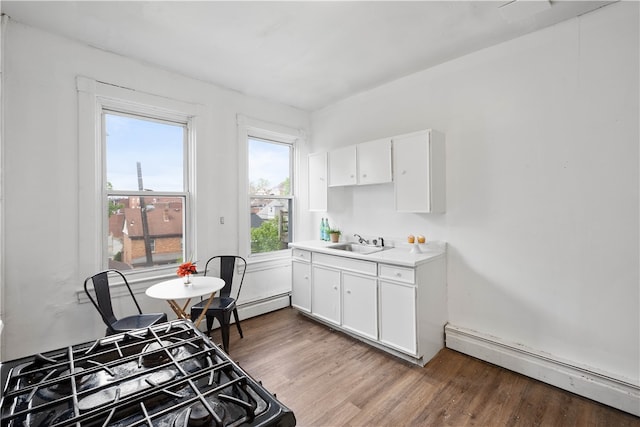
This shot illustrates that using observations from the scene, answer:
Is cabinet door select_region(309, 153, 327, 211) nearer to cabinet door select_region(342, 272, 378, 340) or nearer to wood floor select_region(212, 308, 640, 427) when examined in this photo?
cabinet door select_region(342, 272, 378, 340)

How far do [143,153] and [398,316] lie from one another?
9.77ft

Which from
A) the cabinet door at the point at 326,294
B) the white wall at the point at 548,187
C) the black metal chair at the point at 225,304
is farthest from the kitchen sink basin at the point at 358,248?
the black metal chair at the point at 225,304

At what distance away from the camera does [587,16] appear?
7.36 ft

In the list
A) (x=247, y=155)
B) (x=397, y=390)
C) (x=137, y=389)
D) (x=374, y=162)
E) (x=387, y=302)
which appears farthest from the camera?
(x=247, y=155)

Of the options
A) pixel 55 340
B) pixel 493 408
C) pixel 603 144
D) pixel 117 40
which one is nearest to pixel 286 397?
pixel 493 408

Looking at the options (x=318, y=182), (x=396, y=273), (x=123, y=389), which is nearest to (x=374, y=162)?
(x=318, y=182)

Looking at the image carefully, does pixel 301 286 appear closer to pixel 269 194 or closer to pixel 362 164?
pixel 269 194

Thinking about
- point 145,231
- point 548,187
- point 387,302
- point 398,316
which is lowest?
point 398,316

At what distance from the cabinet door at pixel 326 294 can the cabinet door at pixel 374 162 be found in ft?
3.61

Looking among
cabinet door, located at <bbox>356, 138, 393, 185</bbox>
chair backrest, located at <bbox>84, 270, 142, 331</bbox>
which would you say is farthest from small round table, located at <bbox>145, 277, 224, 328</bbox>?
cabinet door, located at <bbox>356, 138, 393, 185</bbox>

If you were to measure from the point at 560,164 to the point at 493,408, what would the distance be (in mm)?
1895

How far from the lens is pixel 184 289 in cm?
263

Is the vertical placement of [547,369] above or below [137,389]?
below

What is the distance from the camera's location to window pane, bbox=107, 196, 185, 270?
2.93 m
